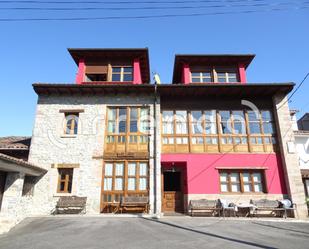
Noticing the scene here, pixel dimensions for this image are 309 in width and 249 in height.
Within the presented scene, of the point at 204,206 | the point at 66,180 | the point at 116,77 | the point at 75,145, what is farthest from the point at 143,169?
the point at 116,77

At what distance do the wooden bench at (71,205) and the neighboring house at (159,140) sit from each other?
1.01 feet

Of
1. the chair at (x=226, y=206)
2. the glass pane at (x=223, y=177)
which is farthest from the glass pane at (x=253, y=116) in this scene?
the chair at (x=226, y=206)

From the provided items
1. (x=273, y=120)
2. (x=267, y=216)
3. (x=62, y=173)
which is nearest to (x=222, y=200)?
(x=267, y=216)

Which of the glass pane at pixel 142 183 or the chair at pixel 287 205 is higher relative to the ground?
the glass pane at pixel 142 183

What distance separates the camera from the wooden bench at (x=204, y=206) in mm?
11625

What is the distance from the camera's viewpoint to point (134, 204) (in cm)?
1175

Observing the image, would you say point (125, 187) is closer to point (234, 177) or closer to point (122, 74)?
point (234, 177)

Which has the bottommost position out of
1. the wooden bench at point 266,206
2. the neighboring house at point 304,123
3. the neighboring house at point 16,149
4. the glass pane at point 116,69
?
the wooden bench at point 266,206

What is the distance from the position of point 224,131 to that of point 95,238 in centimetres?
930

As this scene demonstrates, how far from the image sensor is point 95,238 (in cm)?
685

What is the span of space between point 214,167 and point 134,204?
15.6 feet

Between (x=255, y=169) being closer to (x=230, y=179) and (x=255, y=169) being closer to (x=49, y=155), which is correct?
(x=230, y=179)

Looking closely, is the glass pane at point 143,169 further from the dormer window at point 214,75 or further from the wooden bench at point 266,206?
the dormer window at point 214,75

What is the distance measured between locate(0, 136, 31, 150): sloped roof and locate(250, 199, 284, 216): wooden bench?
12762 mm
